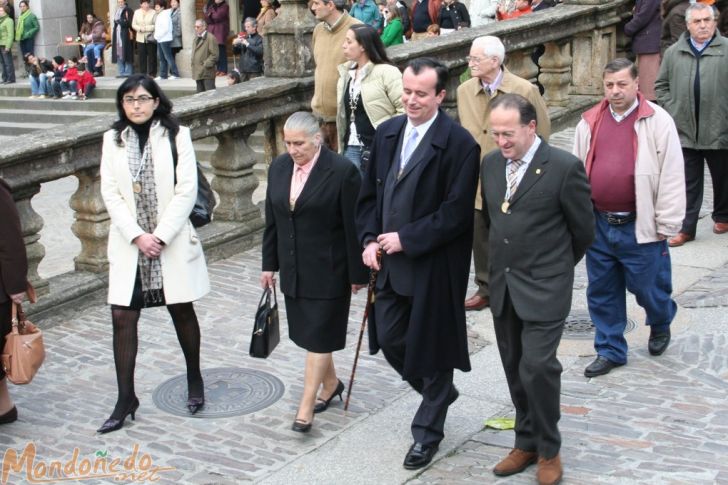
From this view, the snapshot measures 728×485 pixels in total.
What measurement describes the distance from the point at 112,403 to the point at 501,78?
10.3 ft

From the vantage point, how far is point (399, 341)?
5.73m

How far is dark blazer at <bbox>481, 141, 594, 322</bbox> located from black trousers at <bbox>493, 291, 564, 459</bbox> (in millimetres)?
90

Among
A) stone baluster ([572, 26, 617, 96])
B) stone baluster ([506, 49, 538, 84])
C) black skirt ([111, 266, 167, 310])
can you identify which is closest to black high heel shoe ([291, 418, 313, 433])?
black skirt ([111, 266, 167, 310])

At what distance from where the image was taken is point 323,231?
6.07m

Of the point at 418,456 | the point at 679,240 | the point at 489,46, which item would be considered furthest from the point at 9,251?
the point at 679,240

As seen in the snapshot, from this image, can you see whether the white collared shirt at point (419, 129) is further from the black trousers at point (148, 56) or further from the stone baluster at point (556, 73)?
the black trousers at point (148, 56)

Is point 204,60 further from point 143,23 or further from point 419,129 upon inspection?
point 419,129

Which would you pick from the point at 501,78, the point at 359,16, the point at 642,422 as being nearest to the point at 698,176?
the point at 501,78

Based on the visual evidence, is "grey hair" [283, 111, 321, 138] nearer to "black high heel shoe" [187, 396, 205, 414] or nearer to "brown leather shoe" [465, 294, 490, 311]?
"black high heel shoe" [187, 396, 205, 414]

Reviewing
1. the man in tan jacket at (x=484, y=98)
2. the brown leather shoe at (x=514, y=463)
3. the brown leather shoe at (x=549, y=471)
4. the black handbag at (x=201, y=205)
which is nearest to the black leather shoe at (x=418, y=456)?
the brown leather shoe at (x=514, y=463)

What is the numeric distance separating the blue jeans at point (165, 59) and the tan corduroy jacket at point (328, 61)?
1505cm

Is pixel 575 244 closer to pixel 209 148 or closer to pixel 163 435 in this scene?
pixel 163 435

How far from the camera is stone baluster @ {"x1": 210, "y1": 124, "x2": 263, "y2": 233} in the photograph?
→ 31.7ft

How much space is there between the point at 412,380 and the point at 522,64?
773 centimetres
